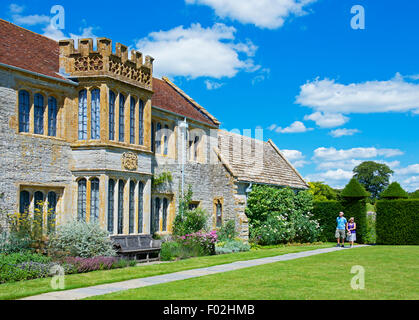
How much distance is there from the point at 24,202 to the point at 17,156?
1576 mm

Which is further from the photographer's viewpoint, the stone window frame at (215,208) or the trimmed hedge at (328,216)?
the trimmed hedge at (328,216)

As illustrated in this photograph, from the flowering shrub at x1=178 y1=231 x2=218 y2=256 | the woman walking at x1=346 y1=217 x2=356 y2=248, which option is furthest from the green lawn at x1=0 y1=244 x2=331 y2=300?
the woman walking at x1=346 y1=217 x2=356 y2=248

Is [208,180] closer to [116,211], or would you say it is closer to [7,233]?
[116,211]

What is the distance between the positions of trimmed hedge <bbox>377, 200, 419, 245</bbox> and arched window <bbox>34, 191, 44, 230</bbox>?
1763cm

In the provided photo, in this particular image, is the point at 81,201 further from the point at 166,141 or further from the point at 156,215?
the point at 166,141

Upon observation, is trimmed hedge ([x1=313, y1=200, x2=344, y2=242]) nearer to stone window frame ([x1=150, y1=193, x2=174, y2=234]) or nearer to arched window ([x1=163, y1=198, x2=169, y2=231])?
stone window frame ([x1=150, y1=193, x2=174, y2=234])

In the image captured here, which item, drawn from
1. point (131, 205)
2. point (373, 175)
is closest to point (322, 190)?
point (373, 175)

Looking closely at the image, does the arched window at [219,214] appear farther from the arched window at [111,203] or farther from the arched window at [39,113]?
the arched window at [39,113]

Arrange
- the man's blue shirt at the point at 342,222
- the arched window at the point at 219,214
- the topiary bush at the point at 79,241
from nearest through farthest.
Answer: the topiary bush at the point at 79,241, the man's blue shirt at the point at 342,222, the arched window at the point at 219,214

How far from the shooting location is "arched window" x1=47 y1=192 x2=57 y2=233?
16062mm

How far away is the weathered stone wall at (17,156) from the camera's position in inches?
578

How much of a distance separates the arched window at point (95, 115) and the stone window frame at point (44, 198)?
2324 mm

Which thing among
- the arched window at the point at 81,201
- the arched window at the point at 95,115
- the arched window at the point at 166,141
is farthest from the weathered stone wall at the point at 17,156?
the arched window at the point at 166,141

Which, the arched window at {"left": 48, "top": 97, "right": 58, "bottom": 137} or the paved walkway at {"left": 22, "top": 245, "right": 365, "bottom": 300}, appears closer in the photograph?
the paved walkway at {"left": 22, "top": 245, "right": 365, "bottom": 300}
